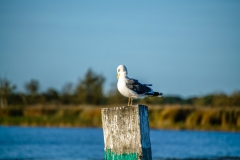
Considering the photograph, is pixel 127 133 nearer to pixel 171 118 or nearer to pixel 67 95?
pixel 171 118

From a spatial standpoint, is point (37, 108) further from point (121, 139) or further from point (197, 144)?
point (121, 139)

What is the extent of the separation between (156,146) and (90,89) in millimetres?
39568

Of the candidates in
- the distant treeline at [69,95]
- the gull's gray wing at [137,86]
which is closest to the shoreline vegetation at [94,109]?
the distant treeline at [69,95]

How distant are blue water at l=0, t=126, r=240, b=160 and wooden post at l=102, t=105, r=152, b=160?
17983 mm

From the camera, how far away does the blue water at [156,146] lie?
A: 24.5 metres

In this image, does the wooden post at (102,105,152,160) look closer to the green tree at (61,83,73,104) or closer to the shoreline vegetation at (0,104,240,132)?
the shoreline vegetation at (0,104,240,132)

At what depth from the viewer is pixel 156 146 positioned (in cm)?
2936

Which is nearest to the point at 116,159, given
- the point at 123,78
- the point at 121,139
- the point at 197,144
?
the point at 121,139

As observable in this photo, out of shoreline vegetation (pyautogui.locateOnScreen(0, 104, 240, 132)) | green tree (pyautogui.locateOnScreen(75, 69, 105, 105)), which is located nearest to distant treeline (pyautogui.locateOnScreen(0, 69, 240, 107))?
green tree (pyautogui.locateOnScreen(75, 69, 105, 105))

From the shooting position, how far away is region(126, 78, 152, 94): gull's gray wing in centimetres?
704

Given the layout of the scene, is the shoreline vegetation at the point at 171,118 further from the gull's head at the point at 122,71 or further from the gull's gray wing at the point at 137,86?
the gull's head at the point at 122,71

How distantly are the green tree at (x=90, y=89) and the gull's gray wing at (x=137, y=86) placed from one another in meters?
58.6

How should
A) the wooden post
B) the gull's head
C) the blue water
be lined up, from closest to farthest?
the wooden post → the gull's head → the blue water

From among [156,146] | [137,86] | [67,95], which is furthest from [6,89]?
[137,86]
